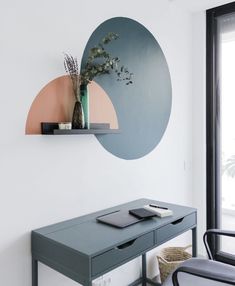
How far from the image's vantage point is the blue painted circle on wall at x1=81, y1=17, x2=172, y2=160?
226 centimetres

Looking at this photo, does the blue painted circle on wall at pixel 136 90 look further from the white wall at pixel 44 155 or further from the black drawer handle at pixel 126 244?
the black drawer handle at pixel 126 244

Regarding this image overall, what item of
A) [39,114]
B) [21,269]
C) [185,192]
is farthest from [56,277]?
[185,192]

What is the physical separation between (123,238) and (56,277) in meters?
0.64

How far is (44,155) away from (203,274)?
44.9 inches

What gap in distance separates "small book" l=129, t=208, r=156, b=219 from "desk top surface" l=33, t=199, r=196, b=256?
32 millimetres

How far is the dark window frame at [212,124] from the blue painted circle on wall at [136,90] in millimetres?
550

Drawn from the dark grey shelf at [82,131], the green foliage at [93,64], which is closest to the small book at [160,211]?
the dark grey shelf at [82,131]

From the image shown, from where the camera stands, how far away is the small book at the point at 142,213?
6.34ft

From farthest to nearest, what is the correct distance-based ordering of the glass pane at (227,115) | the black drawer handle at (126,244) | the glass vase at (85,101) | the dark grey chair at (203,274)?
the glass pane at (227,115) → the glass vase at (85,101) → the black drawer handle at (126,244) → the dark grey chair at (203,274)

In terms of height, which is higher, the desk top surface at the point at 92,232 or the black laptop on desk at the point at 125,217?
the black laptop on desk at the point at 125,217

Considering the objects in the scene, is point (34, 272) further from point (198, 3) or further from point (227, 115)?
point (198, 3)

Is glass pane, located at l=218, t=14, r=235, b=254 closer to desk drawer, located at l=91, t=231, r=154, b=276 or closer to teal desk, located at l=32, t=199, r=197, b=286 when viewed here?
teal desk, located at l=32, t=199, r=197, b=286

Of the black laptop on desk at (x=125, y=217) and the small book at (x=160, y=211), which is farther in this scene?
the small book at (x=160, y=211)

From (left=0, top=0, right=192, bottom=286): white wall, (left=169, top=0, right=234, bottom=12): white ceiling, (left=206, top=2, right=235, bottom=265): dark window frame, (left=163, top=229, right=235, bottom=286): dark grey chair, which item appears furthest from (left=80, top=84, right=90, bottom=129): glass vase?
(left=206, top=2, right=235, bottom=265): dark window frame
